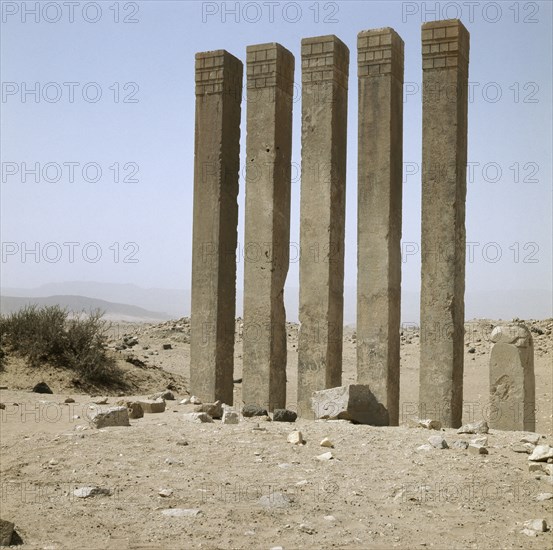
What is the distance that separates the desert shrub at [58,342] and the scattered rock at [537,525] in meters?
9.71

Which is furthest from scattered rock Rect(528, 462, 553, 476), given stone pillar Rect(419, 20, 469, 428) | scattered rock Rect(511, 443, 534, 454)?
stone pillar Rect(419, 20, 469, 428)

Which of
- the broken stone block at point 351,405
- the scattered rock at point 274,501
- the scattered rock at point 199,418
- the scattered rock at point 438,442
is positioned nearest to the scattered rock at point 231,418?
the scattered rock at point 199,418

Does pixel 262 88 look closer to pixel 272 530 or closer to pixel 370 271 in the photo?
pixel 370 271

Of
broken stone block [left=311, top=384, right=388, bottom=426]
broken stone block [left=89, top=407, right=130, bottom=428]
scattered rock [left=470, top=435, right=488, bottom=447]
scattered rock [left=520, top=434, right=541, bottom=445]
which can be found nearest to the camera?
scattered rock [left=470, top=435, right=488, bottom=447]

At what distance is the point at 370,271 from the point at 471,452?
A: 3313 millimetres

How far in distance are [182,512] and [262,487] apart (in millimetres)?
818

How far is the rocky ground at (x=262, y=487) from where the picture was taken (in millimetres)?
6617

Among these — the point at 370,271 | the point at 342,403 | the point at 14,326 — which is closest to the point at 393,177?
the point at 370,271

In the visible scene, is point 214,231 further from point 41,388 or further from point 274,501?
point 274,501

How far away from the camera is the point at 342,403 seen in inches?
397

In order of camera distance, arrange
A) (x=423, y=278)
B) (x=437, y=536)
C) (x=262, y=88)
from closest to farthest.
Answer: (x=437, y=536) → (x=423, y=278) → (x=262, y=88)

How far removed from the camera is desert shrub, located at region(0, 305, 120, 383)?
15.3 meters

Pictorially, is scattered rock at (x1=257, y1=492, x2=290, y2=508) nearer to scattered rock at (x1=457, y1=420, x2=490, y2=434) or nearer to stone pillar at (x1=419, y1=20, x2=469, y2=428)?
scattered rock at (x1=457, y1=420, x2=490, y2=434)

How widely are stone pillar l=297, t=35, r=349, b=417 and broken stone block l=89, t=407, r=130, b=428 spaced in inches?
104
